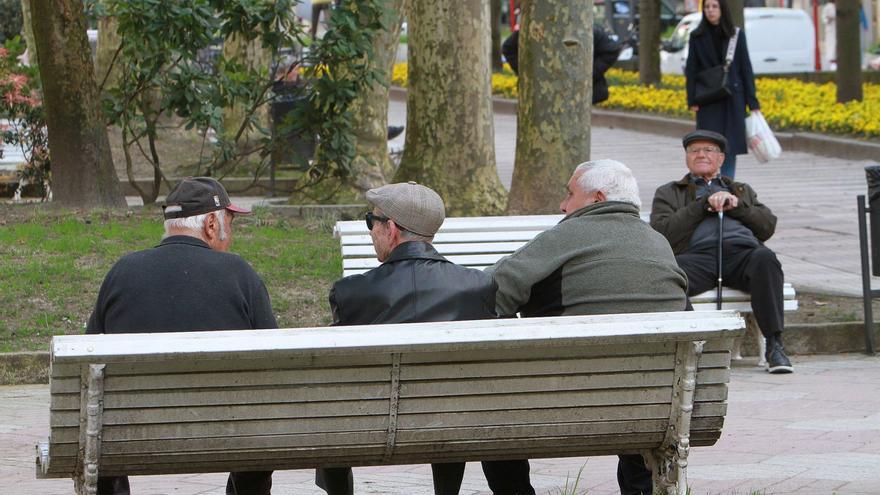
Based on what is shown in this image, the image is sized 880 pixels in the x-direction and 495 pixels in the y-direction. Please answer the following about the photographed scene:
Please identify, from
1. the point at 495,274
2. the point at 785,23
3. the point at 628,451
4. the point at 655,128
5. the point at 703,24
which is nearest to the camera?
the point at 628,451

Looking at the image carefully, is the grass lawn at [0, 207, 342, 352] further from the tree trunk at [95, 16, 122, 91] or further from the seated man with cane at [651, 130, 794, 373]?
the tree trunk at [95, 16, 122, 91]

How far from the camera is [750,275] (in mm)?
8773

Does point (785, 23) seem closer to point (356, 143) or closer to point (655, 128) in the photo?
point (655, 128)

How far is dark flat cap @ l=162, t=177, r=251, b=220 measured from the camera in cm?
524

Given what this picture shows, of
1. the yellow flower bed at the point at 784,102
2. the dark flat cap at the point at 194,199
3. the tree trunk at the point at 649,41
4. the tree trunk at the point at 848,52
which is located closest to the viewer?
the dark flat cap at the point at 194,199

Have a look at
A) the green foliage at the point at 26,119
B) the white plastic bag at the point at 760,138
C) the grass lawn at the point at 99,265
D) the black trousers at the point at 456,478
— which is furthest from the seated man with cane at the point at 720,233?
the green foliage at the point at 26,119

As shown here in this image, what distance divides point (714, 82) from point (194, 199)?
8211 millimetres

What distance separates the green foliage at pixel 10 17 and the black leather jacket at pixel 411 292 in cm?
3057

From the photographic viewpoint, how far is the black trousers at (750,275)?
8.70 m

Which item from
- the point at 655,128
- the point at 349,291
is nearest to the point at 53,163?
the point at 349,291

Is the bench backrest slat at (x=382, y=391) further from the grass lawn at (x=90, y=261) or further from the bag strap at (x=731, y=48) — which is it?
the bag strap at (x=731, y=48)

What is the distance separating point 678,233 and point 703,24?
441 cm

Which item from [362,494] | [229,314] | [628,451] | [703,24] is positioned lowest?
[362,494]

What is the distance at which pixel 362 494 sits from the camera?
236 inches
